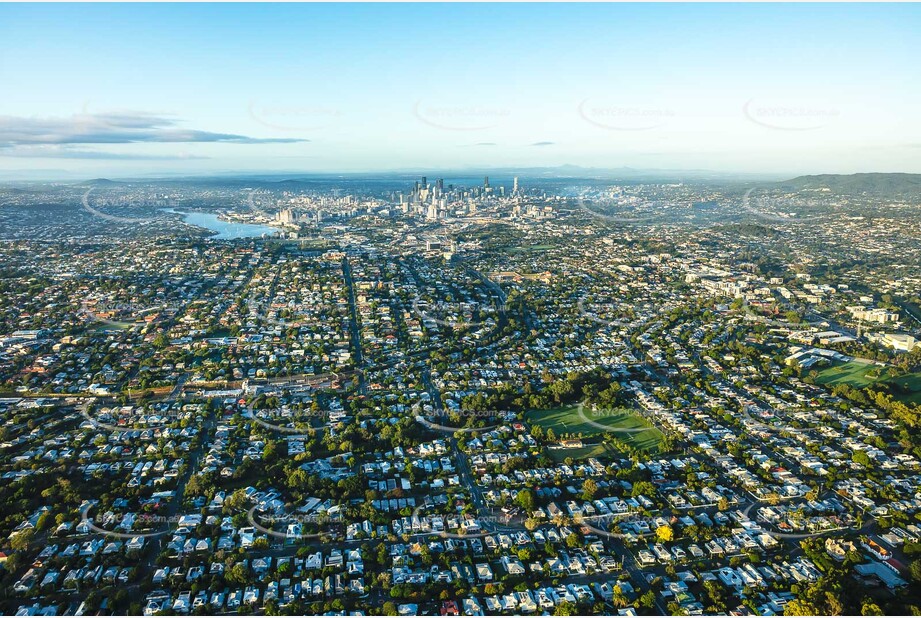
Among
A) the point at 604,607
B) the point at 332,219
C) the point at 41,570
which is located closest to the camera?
the point at 604,607

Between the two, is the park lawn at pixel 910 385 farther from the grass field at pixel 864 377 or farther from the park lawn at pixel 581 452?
the park lawn at pixel 581 452

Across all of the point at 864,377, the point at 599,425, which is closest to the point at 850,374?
the point at 864,377

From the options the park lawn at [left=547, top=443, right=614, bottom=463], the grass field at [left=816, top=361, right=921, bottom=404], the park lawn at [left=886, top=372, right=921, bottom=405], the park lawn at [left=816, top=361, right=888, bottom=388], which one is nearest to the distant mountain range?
the park lawn at [left=816, top=361, right=888, bottom=388]

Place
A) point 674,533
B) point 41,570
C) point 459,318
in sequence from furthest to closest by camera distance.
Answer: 1. point 459,318
2. point 674,533
3. point 41,570

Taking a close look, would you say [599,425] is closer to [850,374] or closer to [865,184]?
[850,374]

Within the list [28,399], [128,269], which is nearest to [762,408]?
[28,399]

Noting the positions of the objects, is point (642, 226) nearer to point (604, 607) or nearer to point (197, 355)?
point (197, 355)

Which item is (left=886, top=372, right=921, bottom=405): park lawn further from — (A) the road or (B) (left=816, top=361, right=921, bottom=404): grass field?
(A) the road
